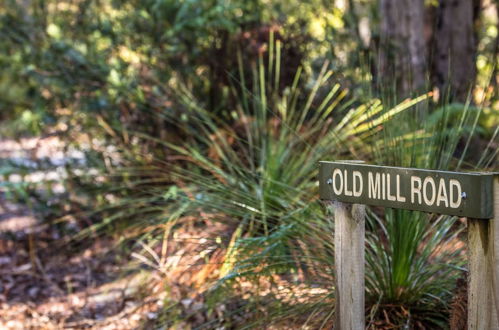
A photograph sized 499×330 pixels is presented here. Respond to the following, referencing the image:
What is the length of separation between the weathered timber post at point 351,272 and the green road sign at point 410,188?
11cm

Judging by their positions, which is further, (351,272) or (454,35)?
(454,35)

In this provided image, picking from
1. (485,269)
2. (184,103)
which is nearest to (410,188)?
(485,269)

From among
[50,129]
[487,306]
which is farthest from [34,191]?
[487,306]

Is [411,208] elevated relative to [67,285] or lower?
elevated

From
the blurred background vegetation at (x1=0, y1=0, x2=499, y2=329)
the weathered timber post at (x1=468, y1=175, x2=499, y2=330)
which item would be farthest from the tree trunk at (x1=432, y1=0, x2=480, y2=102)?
the weathered timber post at (x1=468, y1=175, x2=499, y2=330)

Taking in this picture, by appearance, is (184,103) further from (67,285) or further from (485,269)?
A: (485,269)

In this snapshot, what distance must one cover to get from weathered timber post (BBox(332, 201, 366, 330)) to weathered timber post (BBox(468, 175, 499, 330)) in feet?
1.68

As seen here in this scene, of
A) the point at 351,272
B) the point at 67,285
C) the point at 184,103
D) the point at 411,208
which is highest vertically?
the point at 184,103

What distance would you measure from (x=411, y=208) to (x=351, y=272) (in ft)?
1.35

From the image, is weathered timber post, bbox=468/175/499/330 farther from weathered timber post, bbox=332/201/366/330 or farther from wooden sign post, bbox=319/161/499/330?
weathered timber post, bbox=332/201/366/330

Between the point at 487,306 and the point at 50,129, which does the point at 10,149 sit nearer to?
the point at 50,129

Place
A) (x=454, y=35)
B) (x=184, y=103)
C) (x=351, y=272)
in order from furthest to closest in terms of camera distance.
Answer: (x=454, y=35), (x=184, y=103), (x=351, y=272)

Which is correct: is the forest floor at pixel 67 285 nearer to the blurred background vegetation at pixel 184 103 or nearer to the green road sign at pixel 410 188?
the blurred background vegetation at pixel 184 103

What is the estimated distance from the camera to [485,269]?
8.13ft
